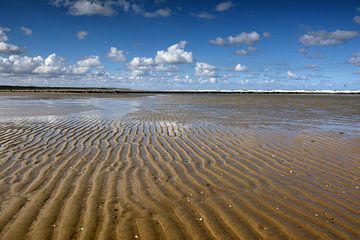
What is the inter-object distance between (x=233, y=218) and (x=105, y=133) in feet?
24.8

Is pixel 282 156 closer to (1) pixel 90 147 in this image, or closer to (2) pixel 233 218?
(2) pixel 233 218

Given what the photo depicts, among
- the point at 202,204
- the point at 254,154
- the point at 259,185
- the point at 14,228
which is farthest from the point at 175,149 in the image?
the point at 14,228

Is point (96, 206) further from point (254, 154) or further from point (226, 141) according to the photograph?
point (226, 141)

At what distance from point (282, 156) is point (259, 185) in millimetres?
2436

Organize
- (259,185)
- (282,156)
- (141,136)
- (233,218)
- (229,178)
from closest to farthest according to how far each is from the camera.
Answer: (233,218) → (259,185) → (229,178) → (282,156) → (141,136)

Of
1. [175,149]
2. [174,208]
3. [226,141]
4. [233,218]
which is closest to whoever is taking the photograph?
[233,218]

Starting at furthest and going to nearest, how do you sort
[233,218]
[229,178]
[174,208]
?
[229,178] < [174,208] < [233,218]

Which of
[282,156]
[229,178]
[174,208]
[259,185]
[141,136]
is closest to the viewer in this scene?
[174,208]

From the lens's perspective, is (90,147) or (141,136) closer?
(90,147)

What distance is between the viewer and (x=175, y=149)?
8.27 m

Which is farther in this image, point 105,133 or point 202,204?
point 105,133

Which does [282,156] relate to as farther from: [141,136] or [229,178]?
[141,136]

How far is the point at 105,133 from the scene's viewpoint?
10891 mm

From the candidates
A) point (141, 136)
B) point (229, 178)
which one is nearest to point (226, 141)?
point (141, 136)
